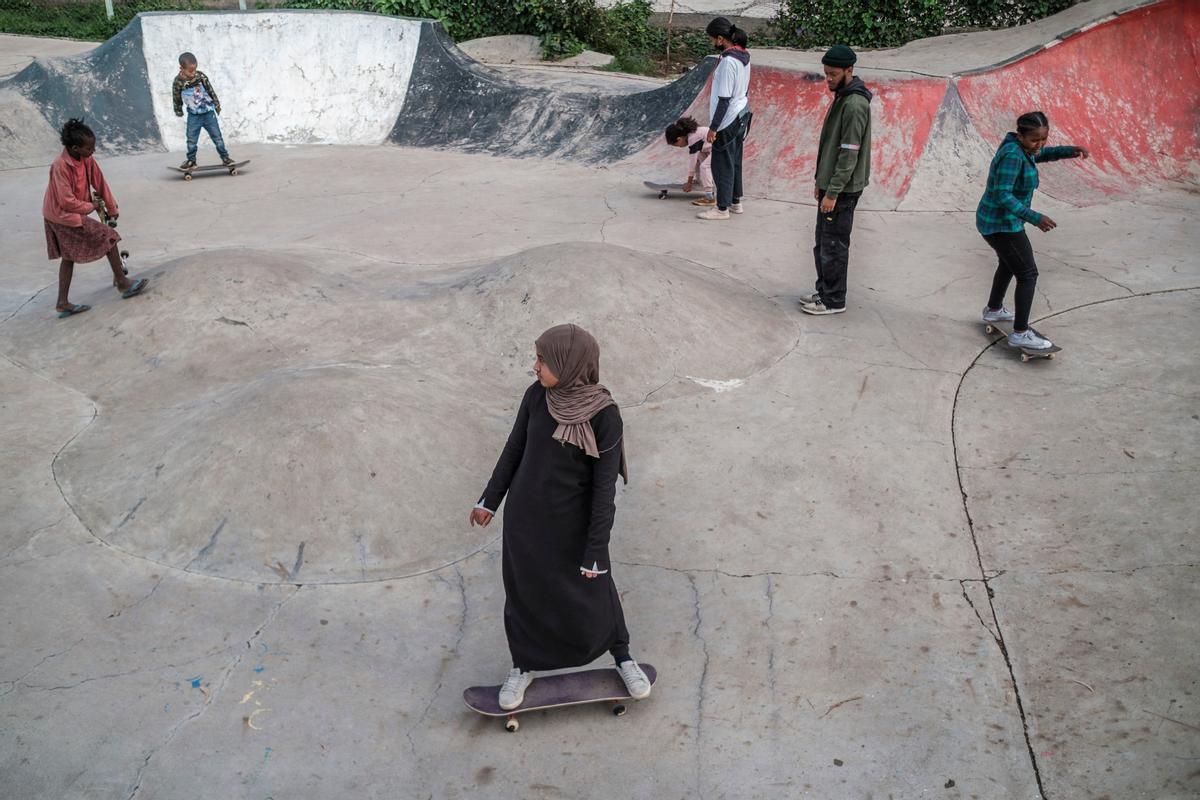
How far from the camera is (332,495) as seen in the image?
14.7 ft

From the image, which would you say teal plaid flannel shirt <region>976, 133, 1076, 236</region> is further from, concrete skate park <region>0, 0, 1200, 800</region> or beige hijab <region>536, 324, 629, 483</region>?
beige hijab <region>536, 324, 629, 483</region>

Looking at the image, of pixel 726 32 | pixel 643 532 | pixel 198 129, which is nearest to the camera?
pixel 643 532

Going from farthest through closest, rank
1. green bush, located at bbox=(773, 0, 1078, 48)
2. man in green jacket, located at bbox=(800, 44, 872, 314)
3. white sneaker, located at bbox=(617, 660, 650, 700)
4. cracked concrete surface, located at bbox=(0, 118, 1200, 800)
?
1. green bush, located at bbox=(773, 0, 1078, 48)
2. man in green jacket, located at bbox=(800, 44, 872, 314)
3. white sneaker, located at bbox=(617, 660, 650, 700)
4. cracked concrete surface, located at bbox=(0, 118, 1200, 800)

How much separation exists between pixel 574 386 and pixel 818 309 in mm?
4029

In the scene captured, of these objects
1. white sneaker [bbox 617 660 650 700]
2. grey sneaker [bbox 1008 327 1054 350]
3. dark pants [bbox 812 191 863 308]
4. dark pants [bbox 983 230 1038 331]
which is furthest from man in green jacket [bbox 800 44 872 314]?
white sneaker [bbox 617 660 650 700]

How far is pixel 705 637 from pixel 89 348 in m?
4.82

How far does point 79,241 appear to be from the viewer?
265 inches

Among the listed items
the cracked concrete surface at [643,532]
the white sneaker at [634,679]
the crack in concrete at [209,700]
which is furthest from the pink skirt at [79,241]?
the white sneaker at [634,679]

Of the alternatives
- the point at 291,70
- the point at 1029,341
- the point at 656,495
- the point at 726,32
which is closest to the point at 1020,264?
the point at 1029,341

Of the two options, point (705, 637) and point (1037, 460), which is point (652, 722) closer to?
point (705, 637)

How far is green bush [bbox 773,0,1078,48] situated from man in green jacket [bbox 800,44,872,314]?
8.77 m

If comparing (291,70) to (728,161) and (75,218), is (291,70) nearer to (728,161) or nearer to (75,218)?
(75,218)

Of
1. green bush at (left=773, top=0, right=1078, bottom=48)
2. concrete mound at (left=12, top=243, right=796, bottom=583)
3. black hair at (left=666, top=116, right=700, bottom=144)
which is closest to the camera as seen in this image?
concrete mound at (left=12, top=243, right=796, bottom=583)

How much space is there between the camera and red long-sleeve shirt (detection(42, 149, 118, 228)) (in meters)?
6.61
